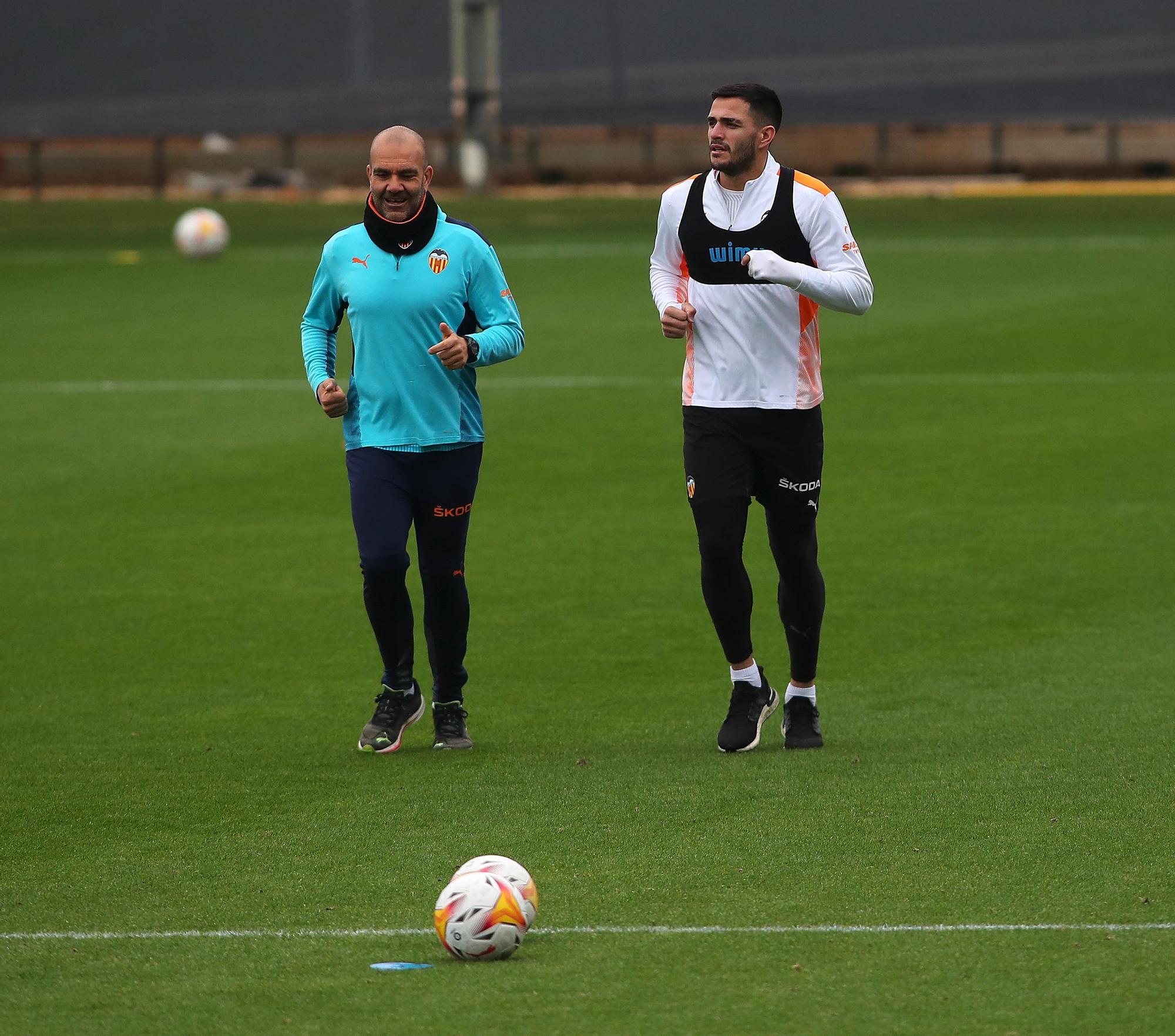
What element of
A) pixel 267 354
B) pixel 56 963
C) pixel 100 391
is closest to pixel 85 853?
pixel 56 963

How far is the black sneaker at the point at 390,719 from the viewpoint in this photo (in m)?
7.05

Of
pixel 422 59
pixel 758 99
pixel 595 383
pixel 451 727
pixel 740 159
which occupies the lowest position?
pixel 595 383

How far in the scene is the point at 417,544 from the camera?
702 cm

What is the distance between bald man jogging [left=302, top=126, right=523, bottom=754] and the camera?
6750mm

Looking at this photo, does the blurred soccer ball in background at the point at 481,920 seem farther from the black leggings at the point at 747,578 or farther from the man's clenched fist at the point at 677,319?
the man's clenched fist at the point at 677,319

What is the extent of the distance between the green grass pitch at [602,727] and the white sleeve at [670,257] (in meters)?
1.58

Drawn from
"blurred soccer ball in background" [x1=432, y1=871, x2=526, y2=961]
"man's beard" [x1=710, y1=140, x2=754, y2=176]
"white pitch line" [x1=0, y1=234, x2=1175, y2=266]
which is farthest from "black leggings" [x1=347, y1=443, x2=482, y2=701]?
"white pitch line" [x1=0, y1=234, x2=1175, y2=266]

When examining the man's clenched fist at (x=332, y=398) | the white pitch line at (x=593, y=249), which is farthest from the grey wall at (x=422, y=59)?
the man's clenched fist at (x=332, y=398)

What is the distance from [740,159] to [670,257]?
1.46ft

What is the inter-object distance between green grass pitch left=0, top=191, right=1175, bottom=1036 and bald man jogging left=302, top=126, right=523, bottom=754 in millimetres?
783

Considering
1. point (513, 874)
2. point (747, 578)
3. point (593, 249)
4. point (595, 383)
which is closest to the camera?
point (513, 874)

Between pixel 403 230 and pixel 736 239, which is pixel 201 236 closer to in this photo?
pixel 403 230

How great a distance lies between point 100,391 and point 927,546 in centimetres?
819

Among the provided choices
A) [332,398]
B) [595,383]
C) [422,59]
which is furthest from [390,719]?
[422,59]
